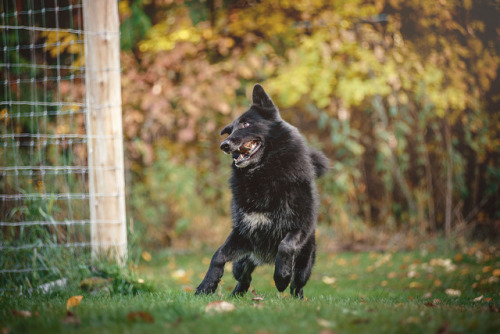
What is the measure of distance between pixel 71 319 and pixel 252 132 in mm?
1616

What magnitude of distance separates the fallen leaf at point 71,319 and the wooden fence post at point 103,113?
1.59 m

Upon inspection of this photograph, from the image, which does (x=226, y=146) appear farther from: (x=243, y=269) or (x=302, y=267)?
(x=302, y=267)

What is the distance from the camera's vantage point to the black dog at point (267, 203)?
9.70 feet

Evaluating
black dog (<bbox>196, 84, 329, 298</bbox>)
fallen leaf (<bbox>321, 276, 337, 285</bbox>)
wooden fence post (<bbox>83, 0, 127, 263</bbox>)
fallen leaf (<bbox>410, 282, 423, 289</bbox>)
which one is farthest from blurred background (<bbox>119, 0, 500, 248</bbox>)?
black dog (<bbox>196, 84, 329, 298</bbox>)

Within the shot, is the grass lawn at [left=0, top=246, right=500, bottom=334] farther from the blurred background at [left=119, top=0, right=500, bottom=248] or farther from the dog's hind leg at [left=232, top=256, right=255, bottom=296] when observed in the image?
the blurred background at [left=119, top=0, right=500, bottom=248]

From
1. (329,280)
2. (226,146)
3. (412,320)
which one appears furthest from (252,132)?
(329,280)

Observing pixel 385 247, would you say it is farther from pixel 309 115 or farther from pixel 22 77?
pixel 22 77

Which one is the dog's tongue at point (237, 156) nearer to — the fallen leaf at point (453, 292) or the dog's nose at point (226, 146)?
the dog's nose at point (226, 146)

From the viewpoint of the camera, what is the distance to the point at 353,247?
6.62m

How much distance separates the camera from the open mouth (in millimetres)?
3016

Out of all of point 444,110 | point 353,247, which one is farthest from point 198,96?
point 444,110

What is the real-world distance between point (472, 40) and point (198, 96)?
12.5ft

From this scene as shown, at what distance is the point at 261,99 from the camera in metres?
3.28

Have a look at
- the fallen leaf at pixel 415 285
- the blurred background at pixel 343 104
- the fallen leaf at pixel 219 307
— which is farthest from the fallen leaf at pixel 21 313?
the blurred background at pixel 343 104
